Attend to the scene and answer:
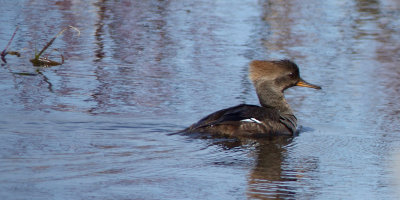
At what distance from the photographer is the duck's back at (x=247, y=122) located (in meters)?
7.17

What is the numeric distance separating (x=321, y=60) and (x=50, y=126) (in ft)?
15.0

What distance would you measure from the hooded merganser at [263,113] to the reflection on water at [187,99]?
0.57 ft

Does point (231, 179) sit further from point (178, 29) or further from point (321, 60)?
point (178, 29)

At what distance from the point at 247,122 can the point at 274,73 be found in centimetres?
89

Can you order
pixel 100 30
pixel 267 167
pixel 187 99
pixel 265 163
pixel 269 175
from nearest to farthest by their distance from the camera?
1. pixel 269 175
2. pixel 267 167
3. pixel 265 163
4. pixel 187 99
5. pixel 100 30

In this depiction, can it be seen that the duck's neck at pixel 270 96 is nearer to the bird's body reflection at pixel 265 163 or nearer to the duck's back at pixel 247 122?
the duck's back at pixel 247 122

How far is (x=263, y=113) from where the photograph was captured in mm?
7613

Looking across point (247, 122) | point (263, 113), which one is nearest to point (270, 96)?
point (263, 113)

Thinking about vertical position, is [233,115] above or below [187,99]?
above

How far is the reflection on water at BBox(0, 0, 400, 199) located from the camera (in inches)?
219

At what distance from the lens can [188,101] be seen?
8336 millimetres

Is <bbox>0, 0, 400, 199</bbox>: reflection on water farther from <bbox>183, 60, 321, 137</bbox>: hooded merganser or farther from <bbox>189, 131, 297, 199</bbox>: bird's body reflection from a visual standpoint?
<bbox>183, 60, 321, 137</bbox>: hooded merganser

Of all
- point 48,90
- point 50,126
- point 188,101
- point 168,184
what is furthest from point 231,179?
point 48,90

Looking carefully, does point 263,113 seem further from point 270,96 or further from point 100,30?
point 100,30
